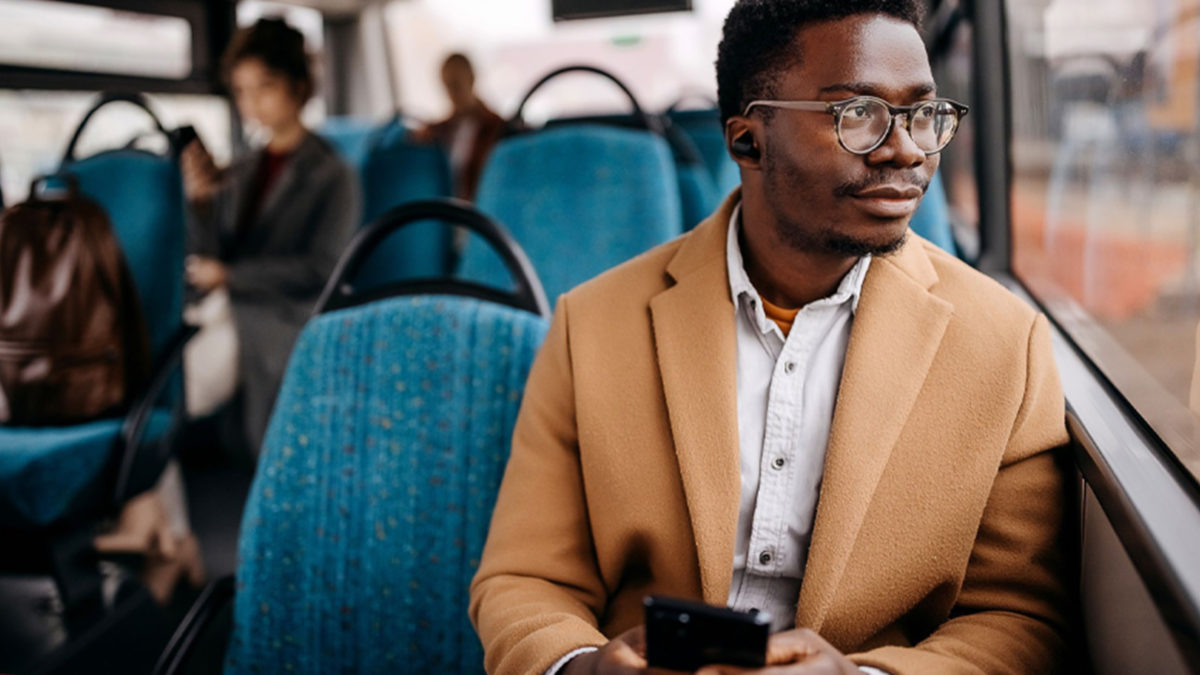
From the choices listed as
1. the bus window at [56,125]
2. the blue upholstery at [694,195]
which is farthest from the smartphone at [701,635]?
the bus window at [56,125]

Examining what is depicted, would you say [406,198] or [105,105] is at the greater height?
[105,105]

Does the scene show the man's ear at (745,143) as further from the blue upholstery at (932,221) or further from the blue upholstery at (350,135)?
the blue upholstery at (350,135)

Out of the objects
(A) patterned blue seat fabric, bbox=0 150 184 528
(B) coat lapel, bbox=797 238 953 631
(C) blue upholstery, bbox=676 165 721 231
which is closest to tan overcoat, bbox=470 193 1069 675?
(B) coat lapel, bbox=797 238 953 631

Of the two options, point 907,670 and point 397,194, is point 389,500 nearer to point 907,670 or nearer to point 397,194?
point 907,670

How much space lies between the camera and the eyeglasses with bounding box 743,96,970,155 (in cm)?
87

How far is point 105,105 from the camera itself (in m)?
2.29

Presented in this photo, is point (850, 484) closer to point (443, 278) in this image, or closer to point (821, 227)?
point (821, 227)

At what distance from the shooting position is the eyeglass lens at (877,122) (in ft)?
2.86

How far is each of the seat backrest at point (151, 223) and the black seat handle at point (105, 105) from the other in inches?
1.7

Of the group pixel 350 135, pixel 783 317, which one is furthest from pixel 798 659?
pixel 350 135

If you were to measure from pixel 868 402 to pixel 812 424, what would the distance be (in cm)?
7

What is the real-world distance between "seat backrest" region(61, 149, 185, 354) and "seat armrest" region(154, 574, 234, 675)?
50.8 inches

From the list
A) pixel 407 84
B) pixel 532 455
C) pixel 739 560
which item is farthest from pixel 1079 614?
pixel 407 84

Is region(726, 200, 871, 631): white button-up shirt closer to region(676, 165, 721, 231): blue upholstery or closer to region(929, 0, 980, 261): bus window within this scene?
region(929, 0, 980, 261): bus window
